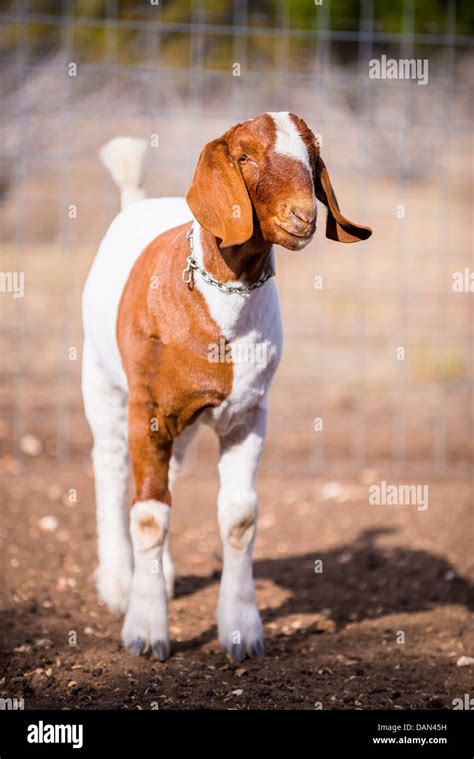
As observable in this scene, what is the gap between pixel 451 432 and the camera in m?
8.37

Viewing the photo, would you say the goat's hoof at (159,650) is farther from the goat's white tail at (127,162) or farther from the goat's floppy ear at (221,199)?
the goat's white tail at (127,162)

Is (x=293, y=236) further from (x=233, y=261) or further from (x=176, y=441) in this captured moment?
(x=176, y=441)

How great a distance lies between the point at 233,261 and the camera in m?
3.75

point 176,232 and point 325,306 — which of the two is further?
point 325,306

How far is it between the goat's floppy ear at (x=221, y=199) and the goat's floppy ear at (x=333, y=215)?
0.37m

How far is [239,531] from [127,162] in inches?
77.6

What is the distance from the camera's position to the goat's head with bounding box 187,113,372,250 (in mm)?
3354

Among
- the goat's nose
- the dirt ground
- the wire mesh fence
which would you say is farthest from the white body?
the wire mesh fence

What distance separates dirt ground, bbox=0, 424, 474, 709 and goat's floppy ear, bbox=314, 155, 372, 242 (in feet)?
5.56

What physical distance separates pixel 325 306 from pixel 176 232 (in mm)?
7590

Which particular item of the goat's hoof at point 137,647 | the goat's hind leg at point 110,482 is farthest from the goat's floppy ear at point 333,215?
the goat's hoof at point 137,647

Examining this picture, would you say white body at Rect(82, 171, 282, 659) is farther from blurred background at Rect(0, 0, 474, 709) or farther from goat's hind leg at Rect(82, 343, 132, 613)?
blurred background at Rect(0, 0, 474, 709)
